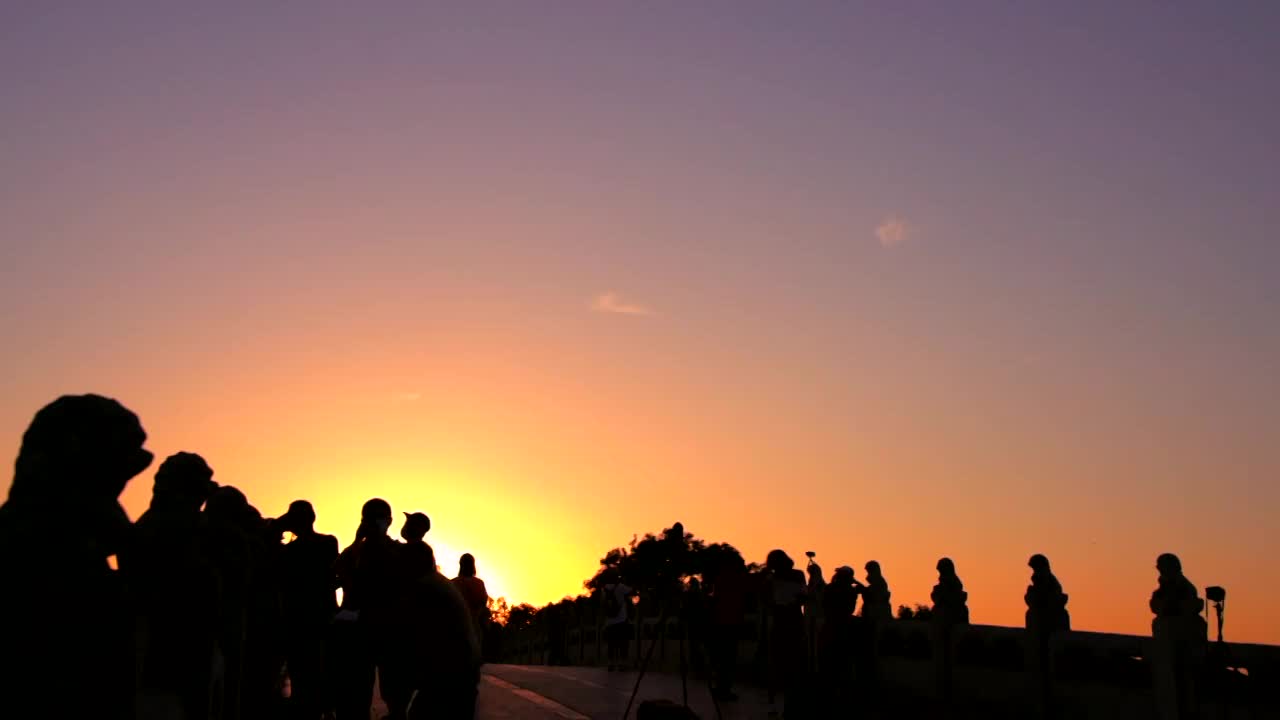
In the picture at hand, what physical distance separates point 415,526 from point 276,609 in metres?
2.05

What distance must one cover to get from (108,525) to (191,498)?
140 inches

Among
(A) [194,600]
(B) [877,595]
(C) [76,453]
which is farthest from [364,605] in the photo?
(B) [877,595]

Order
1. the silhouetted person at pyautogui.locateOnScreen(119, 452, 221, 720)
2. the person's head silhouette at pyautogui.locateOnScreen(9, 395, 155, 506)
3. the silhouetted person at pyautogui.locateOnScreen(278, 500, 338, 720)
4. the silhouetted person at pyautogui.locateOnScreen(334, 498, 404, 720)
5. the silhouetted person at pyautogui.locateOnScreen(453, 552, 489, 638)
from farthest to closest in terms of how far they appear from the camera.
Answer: the silhouetted person at pyautogui.locateOnScreen(453, 552, 489, 638) → the silhouetted person at pyautogui.locateOnScreen(278, 500, 338, 720) → the silhouetted person at pyautogui.locateOnScreen(334, 498, 404, 720) → the silhouetted person at pyautogui.locateOnScreen(119, 452, 221, 720) → the person's head silhouette at pyautogui.locateOnScreen(9, 395, 155, 506)

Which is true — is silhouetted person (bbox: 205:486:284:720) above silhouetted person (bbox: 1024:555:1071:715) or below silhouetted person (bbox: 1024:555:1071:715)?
below

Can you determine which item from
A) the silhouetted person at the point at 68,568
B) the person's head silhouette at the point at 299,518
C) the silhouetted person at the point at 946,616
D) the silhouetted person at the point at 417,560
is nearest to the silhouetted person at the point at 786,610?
the silhouetted person at the point at 946,616

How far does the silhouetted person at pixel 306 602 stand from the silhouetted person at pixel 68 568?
754 cm

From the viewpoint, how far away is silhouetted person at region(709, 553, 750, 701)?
2078cm

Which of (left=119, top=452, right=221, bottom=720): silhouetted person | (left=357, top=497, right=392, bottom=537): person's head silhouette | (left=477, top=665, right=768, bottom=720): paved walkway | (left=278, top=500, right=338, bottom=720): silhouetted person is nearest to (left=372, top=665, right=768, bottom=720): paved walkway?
(left=477, top=665, right=768, bottom=720): paved walkway

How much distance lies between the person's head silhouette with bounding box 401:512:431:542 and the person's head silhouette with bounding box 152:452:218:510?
8.25 ft

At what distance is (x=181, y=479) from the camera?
9.20m

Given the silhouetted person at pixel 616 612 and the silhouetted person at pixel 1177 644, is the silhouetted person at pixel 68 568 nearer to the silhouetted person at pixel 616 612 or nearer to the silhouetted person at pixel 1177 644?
the silhouetted person at pixel 1177 644

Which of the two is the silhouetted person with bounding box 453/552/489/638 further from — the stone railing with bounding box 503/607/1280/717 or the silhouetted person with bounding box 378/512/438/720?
the silhouetted person with bounding box 378/512/438/720

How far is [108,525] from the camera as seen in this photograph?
5773mm

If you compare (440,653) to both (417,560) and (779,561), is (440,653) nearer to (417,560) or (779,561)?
(417,560)
